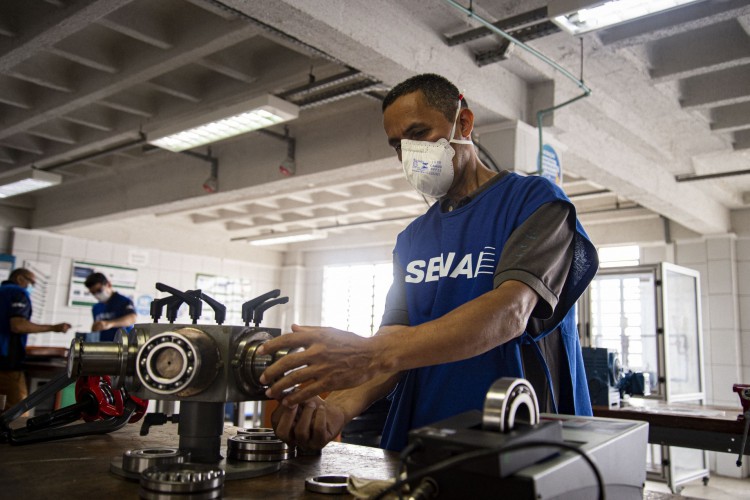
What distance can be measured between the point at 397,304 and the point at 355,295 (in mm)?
9470

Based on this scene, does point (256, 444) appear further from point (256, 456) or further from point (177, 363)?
point (177, 363)

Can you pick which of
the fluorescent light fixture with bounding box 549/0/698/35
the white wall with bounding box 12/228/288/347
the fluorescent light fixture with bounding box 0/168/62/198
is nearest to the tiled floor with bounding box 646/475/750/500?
the fluorescent light fixture with bounding box 549/0/698/35

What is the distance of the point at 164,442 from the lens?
1104mm

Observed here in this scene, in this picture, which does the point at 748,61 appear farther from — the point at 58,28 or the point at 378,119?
the point at 58,28

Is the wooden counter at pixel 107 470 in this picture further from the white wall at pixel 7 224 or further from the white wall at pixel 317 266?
the white wall at pixel 317 266

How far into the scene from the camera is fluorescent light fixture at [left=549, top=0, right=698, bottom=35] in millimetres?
2492

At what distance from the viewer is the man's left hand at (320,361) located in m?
0.78

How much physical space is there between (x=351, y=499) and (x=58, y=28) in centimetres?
326

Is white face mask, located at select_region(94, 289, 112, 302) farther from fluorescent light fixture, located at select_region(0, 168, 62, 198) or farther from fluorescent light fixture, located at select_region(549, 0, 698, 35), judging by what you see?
fluorescent light fixture, located at select_region(549, 0, 698, 35)

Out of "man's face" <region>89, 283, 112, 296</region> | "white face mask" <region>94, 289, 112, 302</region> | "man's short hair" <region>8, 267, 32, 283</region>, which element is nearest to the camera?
"man's short hair" <region>8, 267, 32, 283</region>

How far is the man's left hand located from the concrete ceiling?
2090mm

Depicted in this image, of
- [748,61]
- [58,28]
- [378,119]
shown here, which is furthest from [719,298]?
[58,28]

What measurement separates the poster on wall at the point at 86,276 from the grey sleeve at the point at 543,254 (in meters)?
8.33

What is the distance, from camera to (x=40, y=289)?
26.7ft
